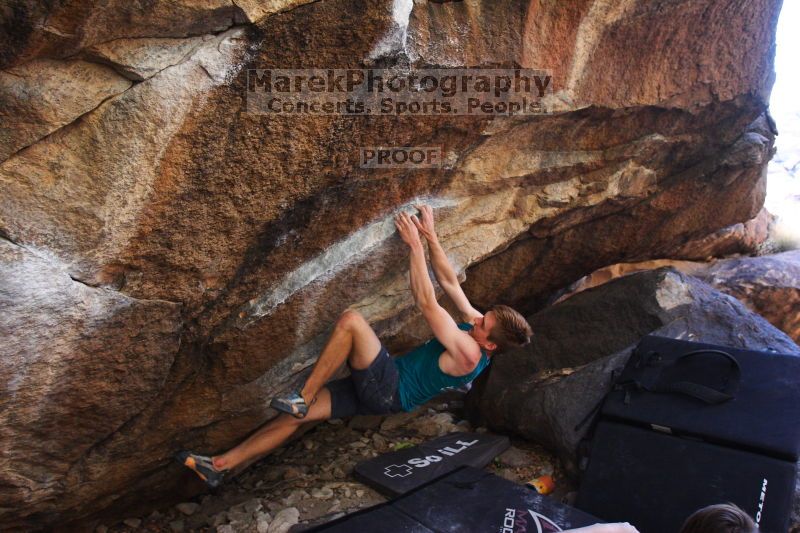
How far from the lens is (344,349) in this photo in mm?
3350

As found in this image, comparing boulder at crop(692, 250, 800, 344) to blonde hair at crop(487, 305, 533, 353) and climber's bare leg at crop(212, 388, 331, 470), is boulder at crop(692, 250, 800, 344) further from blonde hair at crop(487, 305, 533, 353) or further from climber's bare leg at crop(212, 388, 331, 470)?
climber's bare leg at crop(212, 388, 331, 470)

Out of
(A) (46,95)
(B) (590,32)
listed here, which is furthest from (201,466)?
(B) (590,32)

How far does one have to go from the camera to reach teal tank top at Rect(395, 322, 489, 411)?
3.53 meters

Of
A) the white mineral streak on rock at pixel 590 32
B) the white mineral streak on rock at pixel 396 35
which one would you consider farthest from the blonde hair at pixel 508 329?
the white mineral streak on rock at pixel 396 35

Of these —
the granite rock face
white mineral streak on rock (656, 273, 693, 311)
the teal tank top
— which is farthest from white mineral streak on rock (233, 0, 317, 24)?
white mineral streak on rock (656, 273, 693, 311)

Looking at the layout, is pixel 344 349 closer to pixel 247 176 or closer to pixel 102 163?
pixel 247 176

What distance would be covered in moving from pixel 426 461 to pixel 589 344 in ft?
4.19

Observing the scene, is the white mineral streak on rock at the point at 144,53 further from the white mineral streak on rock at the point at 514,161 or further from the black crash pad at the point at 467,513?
the black crash pad at the point at 467,513

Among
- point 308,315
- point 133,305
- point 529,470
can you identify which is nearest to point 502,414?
point 529,470

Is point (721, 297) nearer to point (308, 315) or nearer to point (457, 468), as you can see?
point (457, 468)

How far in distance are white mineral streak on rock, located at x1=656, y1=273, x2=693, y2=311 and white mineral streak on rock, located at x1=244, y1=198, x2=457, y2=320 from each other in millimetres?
1813

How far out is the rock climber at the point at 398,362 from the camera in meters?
3.36

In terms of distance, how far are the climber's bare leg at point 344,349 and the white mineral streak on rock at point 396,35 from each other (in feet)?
4.39

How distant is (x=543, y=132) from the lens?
370cm
